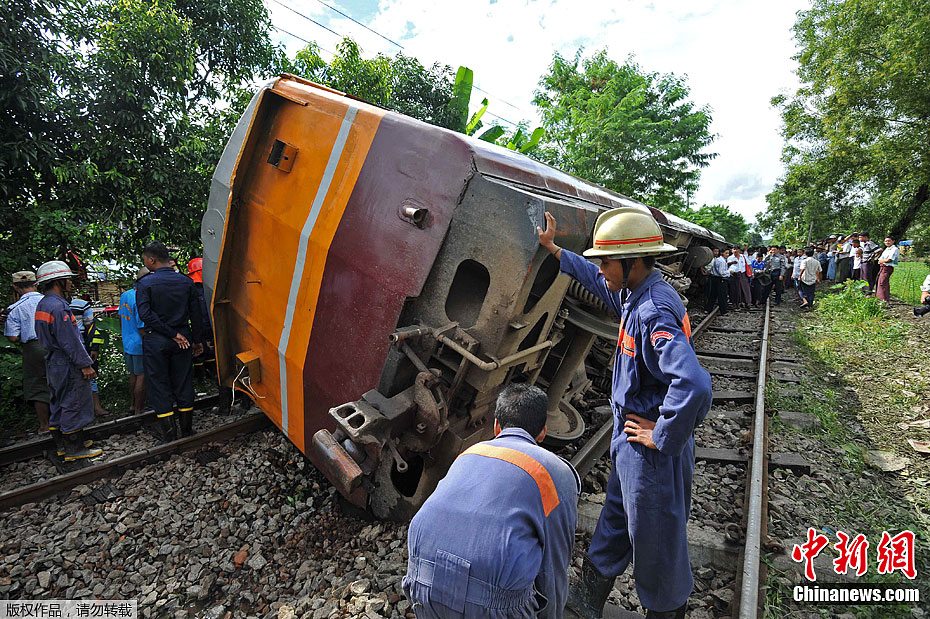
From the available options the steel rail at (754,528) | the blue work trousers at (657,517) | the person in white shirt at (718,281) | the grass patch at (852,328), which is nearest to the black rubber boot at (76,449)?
the blue work trousers at (657,517)

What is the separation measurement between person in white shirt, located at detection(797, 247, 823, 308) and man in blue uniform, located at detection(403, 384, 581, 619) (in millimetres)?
13356

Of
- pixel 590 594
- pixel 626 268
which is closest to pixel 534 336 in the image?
pixel 626 268

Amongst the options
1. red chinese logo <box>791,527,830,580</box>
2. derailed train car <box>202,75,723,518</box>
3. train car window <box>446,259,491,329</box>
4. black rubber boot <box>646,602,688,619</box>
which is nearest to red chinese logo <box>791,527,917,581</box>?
red chinese logo <box>791,527,830,580</box>

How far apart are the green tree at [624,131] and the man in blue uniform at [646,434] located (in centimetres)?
1565

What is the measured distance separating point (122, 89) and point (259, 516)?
5.18m

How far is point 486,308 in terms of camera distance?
7.80 feet

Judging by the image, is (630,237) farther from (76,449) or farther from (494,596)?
(76,449)

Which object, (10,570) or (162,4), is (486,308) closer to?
(10,570)

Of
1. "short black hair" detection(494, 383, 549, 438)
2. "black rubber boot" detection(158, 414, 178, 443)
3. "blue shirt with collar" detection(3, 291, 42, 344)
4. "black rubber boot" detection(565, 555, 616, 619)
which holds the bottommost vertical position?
"black rubber boot" detection(158, 414, 178, 443)

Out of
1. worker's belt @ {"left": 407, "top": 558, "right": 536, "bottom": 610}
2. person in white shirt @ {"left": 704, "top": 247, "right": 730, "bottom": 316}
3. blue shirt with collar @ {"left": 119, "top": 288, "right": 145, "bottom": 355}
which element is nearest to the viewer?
worker's belt @ {"left": 407, "top": 558, "right": 536, "bottom": 610}

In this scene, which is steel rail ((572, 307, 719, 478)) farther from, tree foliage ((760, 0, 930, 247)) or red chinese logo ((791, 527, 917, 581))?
tree foliage ((760, 0, 930, 247))

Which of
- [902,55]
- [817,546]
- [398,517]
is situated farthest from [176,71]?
[902,55]

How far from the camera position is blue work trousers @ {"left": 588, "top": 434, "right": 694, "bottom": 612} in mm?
1980

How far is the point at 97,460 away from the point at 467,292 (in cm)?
362
